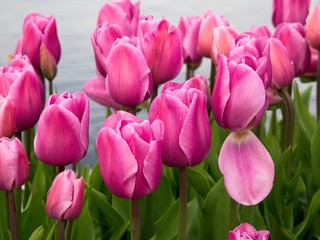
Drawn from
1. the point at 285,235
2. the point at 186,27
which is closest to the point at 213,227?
the point at 285,235

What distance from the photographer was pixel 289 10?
4.00 feet

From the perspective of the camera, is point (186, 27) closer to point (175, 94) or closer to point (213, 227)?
point (213, 227)

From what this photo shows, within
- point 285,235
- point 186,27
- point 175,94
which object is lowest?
point 285,235

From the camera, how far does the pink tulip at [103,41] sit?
2.76ft

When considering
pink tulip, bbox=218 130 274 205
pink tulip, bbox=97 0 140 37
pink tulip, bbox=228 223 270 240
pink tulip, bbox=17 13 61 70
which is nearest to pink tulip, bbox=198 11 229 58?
pink tulip, bbox=97 0 140 37

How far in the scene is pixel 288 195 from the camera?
972 mm

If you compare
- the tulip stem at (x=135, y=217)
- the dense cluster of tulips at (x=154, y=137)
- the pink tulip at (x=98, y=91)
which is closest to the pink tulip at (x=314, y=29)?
the dense cluster of tulips at (x=154, y=137)

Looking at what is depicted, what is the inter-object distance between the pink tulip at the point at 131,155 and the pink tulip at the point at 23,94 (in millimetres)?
169

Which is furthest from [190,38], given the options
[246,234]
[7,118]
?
[246,234]

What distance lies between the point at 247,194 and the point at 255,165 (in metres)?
0.03

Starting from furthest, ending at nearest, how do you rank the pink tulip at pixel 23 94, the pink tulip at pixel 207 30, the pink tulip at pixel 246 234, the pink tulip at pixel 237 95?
1. the pink tulip at pixel 207 30
2. the pink tulip at pixel 23 94
3. the pink tulip at pixel 237 95
4. the pink tulip at pixel 246 234

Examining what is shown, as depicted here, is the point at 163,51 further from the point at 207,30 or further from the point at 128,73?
the point at 207,30

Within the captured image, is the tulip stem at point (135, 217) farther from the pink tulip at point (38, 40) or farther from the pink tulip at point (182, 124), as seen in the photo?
the pink tulip at point (38, 40)

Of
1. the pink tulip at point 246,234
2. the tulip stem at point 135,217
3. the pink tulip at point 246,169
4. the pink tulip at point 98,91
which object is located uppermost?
the pink tulip at point 246,234
